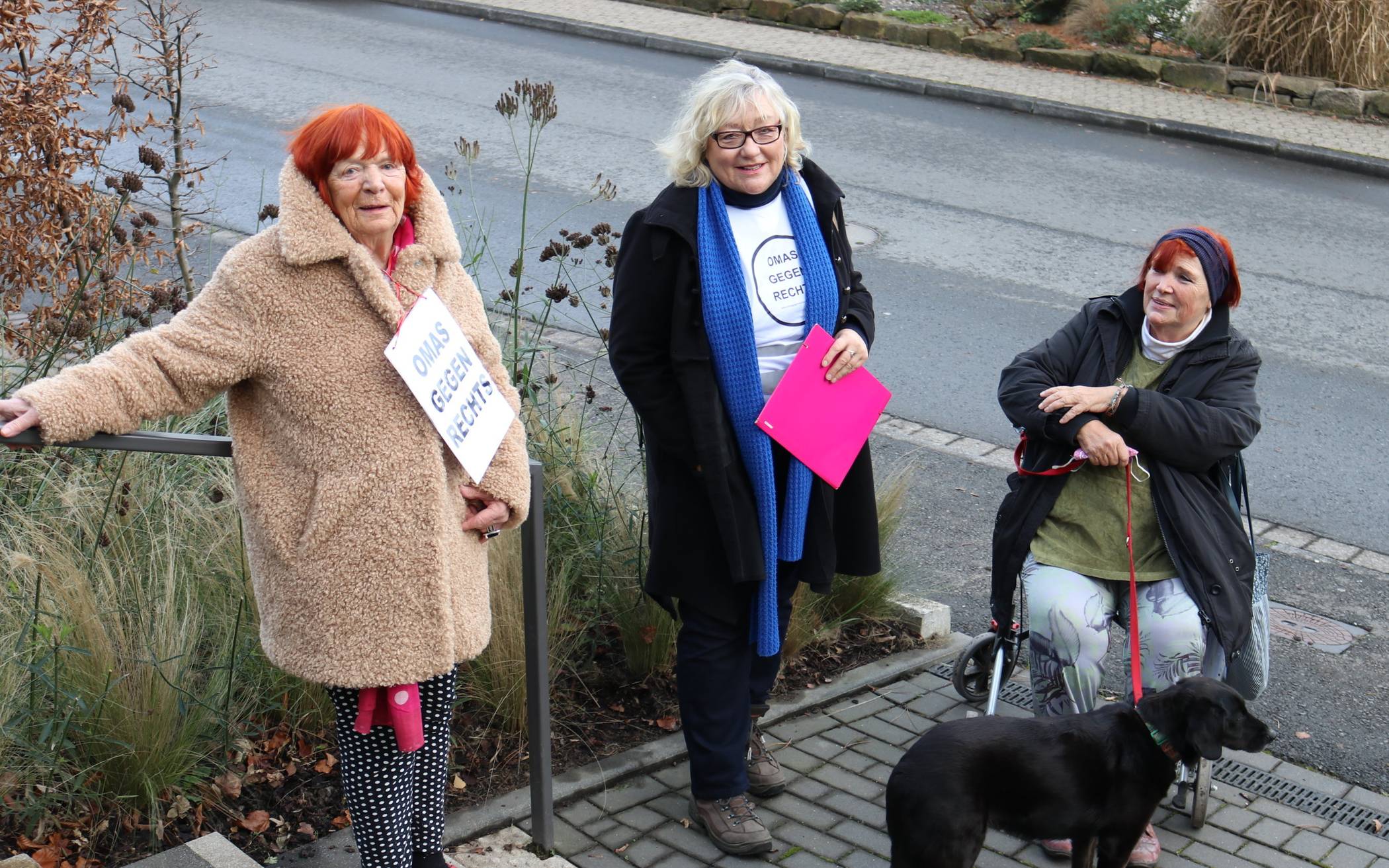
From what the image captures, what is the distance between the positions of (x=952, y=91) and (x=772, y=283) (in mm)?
11885

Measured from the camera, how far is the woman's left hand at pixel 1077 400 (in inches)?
156

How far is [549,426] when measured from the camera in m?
4.70

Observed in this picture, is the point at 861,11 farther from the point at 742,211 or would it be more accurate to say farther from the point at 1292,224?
the point at 742,211

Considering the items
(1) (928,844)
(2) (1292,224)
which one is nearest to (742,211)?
(1) (928,844)

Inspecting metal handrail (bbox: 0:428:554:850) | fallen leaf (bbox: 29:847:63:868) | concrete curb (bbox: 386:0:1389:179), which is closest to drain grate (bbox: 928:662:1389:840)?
metal handrail (bbox: 0:428:554:850)

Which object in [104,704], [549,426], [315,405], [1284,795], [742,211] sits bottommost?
[1284,795]

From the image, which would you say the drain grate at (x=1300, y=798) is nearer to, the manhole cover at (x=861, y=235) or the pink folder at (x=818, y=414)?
the pink folder at (x=818, y=414)

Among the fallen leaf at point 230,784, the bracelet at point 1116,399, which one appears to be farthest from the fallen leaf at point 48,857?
the bracelet at point 1116,399

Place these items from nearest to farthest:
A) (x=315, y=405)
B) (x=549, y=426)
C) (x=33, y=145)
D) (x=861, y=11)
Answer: (x=315, y=405)
(x=549, y=426)
(x=33, y=145)
(x=861, y=11)

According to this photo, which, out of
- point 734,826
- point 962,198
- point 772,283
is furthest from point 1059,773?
point 962,198

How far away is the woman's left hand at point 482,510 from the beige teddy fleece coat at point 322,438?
8 centimetres

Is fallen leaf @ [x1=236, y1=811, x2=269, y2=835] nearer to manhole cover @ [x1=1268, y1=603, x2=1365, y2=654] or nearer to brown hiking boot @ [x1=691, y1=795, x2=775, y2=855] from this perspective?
brown hiking boot @ [x1=691, y1=795, x2=775, y2=855]

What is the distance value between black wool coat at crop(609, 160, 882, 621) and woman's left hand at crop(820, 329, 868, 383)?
12 centimetres

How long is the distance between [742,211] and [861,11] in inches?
587
